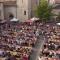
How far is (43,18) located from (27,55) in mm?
14049

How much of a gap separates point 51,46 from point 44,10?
12.7 metres

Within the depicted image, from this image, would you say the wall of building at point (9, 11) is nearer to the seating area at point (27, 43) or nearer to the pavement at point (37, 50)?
the seating area at point (27, 43)

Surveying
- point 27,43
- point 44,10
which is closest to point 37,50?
point 27,43

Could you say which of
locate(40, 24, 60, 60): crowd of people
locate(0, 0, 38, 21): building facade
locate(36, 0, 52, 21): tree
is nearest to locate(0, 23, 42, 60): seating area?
locate(40, 24, 60, 60): crowd of people

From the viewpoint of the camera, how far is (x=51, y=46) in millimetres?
16859

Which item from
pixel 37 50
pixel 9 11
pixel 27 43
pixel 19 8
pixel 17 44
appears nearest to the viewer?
pixel 37 50

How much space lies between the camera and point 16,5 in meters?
31.5

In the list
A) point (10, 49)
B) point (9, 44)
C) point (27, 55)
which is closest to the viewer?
point (27, 55)

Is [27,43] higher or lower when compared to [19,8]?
lower

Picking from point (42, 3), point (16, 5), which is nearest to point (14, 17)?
point (16, 5)

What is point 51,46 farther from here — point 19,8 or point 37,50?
point 19,8

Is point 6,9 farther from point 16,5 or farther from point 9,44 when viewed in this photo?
point 9,44

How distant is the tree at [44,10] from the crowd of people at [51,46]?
5.84 metres

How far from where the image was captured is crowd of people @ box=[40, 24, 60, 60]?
15.0 metres
